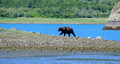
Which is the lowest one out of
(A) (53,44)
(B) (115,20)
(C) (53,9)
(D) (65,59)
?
(C) (53,9)

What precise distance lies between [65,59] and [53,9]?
96.6m

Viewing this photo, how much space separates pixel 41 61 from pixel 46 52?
2273mm

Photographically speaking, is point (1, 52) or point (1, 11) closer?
point (1, 52)

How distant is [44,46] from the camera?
68.5 ft

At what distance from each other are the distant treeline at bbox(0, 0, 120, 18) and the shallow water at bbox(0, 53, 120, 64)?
8399cm

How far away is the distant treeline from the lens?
349ft

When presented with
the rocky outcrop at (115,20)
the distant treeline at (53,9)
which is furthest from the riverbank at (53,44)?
the distant treeline at (53,9)

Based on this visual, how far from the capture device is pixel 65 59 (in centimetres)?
1811

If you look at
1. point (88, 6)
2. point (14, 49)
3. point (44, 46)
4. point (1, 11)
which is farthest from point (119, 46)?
point (88, 6)

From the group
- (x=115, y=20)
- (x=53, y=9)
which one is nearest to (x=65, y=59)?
(x=115, y=20)

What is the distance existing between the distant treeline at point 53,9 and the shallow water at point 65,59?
83986 millimetres

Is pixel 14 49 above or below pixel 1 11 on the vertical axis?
above

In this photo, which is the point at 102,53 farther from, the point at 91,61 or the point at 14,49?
the point at 14,49

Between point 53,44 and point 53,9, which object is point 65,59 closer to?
point 53,44
